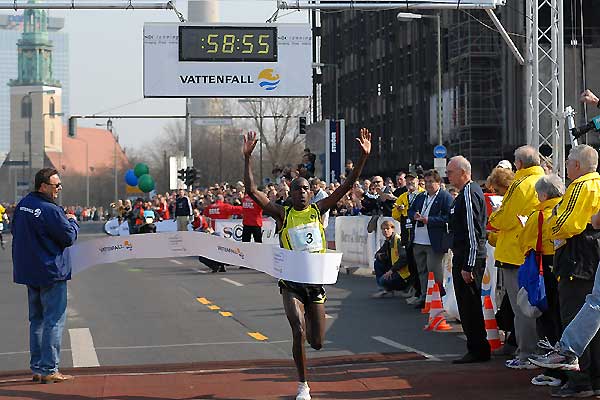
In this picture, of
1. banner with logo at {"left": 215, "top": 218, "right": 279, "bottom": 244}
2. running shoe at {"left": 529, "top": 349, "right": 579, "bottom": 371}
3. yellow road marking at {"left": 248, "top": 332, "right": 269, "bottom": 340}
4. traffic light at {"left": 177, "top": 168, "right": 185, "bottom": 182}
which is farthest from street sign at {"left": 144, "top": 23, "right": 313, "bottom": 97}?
running shoe at {"left": 529, "top": 349, "right": 579, "bottom": 371}

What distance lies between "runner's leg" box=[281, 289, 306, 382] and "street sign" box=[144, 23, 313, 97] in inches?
908

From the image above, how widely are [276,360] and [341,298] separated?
711 cm

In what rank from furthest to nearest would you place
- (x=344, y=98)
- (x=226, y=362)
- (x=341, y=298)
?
(x=344, y=98) → (x=341, y=298) → (x=226, y=362)

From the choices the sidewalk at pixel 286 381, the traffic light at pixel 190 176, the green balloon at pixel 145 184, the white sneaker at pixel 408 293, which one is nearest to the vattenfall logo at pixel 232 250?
the sidewalk at pixel 286 381

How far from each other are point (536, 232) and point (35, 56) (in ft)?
571

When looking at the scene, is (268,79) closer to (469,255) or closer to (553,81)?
(553,81)

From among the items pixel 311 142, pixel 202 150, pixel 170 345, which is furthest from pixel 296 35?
pixel 202 150

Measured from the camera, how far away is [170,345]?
537 inches

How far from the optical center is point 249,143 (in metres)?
10.3

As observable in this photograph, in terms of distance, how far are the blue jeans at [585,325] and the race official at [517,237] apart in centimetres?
179

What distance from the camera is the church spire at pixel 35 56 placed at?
176 metres

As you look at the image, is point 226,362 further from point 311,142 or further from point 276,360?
point 311,142

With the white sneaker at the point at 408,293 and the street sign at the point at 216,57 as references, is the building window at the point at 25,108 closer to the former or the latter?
the street sign at the point at 216,57

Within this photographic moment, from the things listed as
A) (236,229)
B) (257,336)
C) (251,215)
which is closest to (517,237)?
(257,336)
